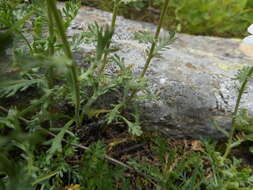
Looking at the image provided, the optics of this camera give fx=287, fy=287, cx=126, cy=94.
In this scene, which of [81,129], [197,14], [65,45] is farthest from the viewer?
[197,14]

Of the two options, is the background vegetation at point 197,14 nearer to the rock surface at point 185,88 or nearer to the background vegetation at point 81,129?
the rock surface at point 185,88

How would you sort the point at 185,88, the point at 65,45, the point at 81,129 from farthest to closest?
1. the point at 185,88
2. the point at 81,129
3. the point at 65,45

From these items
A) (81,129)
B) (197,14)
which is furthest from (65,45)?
(197,14)

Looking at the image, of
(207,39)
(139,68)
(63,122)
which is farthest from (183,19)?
(63,122)

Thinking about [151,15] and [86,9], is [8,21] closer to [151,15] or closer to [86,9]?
[86,9]

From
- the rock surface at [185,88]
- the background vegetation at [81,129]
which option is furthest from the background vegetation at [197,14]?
the background vegetation at [81,129]

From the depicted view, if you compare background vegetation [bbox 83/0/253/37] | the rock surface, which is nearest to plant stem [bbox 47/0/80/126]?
the rock surface

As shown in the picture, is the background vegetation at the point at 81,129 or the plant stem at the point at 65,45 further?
the background vegetation at the point at 81,129

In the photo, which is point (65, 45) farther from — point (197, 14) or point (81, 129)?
point (197, 14)

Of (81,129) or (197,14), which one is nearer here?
(81,129)
